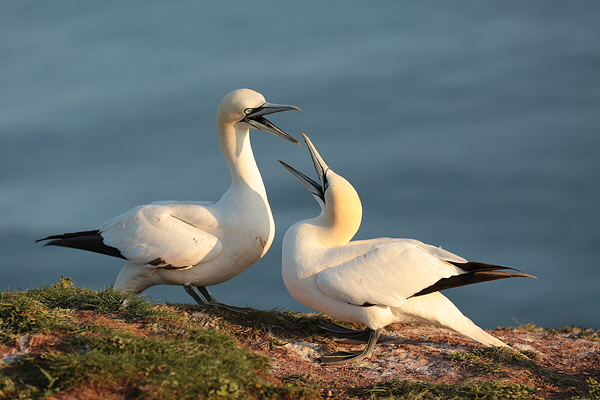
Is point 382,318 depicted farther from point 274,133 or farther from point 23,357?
point 23,357

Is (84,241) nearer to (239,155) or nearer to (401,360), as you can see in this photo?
(239,155)

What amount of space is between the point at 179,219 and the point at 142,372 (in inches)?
133

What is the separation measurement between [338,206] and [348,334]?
1.43 m

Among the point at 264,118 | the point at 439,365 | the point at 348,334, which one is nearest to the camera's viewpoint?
the point at 439,365

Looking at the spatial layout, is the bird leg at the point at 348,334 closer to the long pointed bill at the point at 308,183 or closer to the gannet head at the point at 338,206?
the gannet head at the point at 338,206

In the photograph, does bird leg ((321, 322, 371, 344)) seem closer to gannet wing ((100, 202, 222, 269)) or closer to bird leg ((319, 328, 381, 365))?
bird leg ((319, 328, 381, 365))

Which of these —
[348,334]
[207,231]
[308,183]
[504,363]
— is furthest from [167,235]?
[504,363]

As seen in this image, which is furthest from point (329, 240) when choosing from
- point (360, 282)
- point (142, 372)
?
point (142, 372)

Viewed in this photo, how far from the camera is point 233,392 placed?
4945mm

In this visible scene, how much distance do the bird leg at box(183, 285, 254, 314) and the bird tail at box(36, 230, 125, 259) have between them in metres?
0.97

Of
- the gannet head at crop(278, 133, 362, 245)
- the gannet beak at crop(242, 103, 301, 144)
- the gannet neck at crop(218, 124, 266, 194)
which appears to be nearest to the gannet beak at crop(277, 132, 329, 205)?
the gannet head at crop(278, 133, 362, 245)

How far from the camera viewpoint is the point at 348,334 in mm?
7578

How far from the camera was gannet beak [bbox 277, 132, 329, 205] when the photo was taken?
770cm

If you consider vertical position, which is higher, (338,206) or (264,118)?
(264,118)
